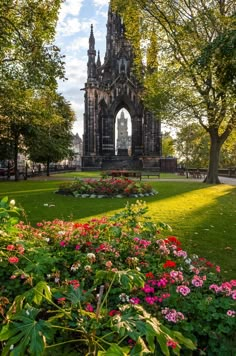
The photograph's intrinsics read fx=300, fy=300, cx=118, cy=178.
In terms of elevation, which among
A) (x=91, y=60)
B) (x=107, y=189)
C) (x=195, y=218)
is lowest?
(x=195, y=218)

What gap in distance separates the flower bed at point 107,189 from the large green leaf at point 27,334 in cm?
1431

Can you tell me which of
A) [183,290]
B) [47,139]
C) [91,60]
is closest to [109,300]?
[183,290]

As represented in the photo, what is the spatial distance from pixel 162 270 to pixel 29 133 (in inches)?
1023

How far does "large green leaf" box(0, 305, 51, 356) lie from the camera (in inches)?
79.9

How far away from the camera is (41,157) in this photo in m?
36.3

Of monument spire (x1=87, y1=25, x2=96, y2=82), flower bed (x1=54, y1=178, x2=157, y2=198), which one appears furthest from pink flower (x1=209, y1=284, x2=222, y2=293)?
monument spire (x1=87, y1=25, x2=96, y2=82)

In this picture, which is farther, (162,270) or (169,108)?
(169,108)

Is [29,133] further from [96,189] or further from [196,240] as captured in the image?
[196,240]

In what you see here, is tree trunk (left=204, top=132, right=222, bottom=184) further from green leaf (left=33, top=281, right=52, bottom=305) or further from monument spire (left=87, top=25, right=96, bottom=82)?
monument spire (left=87, top=25, right=96, bottom=82)

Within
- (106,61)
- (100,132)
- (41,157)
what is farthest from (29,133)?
(106,61)

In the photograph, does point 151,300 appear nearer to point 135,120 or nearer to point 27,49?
point 27,49

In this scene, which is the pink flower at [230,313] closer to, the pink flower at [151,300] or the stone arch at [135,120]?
the pink flower at [151,300]

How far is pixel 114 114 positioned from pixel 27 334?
57.9 meters

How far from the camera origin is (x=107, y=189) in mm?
16922
